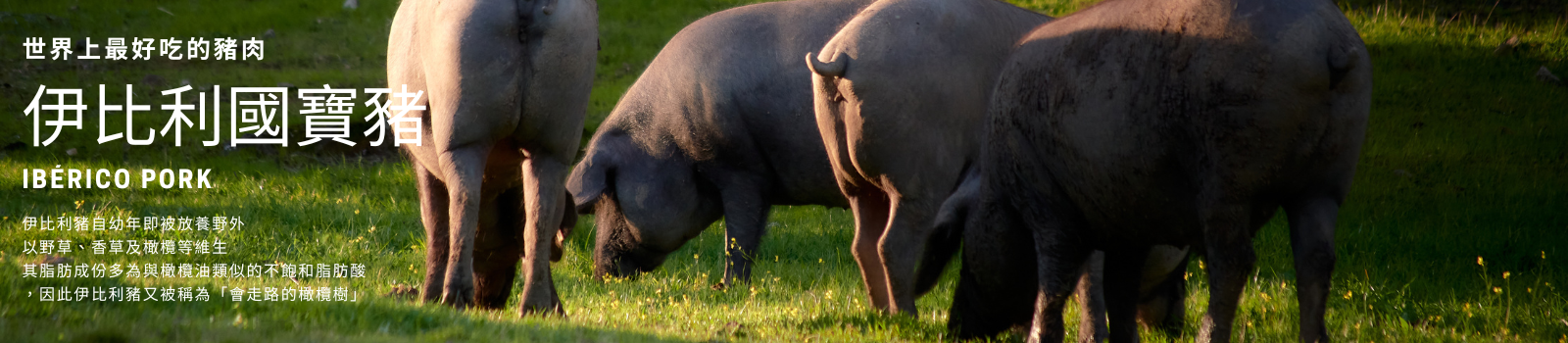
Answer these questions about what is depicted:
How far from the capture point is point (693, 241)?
10.5 meters

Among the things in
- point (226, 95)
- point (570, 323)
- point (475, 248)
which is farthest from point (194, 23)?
point (570, 323)

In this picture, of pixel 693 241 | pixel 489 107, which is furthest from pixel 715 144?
pixel 489 107

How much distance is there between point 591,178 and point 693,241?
7.11 ft

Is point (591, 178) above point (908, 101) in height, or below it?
below

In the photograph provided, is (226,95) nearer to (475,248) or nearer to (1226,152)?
(475,248)

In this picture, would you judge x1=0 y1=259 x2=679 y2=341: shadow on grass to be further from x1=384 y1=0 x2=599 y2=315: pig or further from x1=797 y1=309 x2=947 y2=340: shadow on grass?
x1=797 y1=309 x2=947 y2=340: shadow on grass

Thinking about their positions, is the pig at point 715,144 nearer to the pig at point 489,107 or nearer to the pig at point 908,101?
the pig at point 908,101

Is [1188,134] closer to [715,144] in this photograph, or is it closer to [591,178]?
[715,144]

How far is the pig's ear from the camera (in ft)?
27.3

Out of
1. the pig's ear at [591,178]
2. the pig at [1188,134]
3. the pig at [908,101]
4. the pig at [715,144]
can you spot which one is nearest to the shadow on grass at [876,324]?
the pig at [908,101]

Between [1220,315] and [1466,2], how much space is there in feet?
42.7

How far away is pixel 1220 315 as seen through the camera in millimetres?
4211

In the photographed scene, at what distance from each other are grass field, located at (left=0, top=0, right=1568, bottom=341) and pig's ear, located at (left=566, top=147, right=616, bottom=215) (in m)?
0.52

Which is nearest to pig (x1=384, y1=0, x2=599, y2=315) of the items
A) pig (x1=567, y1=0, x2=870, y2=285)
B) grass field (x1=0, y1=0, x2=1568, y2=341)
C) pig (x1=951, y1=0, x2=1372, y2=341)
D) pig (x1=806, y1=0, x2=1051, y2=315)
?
grass field (x1=0, y1=0, x2=1568, y2=341)
